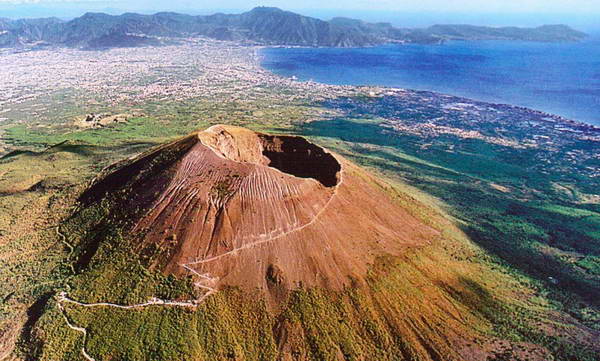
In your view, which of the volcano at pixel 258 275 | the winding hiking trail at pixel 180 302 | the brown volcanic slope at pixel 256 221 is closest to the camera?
the volcano at pixel 258 275

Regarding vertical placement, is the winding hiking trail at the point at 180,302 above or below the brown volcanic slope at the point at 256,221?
below

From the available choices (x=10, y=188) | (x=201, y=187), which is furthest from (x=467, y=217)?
(x=10, y=188)

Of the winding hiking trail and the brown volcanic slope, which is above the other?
the brown volcanic slope

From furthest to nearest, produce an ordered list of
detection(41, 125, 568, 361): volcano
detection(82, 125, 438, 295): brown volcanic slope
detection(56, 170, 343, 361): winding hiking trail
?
1. detection(82, 125, 438, 295): brown volcanic slope
2. detection(56, 170, 343, 361): winding hiking trail
3. detection(41, 125, 568, 361): volcano

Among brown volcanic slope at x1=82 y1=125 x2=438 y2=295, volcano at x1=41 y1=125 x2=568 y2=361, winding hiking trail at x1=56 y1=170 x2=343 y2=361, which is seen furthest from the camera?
brown volcanic slope at x1=82 y1=125 x2=438 y2=295

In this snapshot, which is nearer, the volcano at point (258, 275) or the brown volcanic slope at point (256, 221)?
the volcano at point (258, 275)

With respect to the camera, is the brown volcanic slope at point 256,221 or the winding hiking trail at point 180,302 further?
the brown volcanic slope at point 256,221

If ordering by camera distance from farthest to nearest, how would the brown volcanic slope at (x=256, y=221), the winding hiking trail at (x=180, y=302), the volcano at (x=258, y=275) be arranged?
the brown volcanic slope at (x=256, y=221), the winding hiking trail at (x=180, y=302), the volcano at (x=258, y=275)

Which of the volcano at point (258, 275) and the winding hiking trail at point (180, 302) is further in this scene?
the winding hiking trail at point (180, 302)

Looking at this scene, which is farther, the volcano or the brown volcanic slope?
the brown volcanic slope
